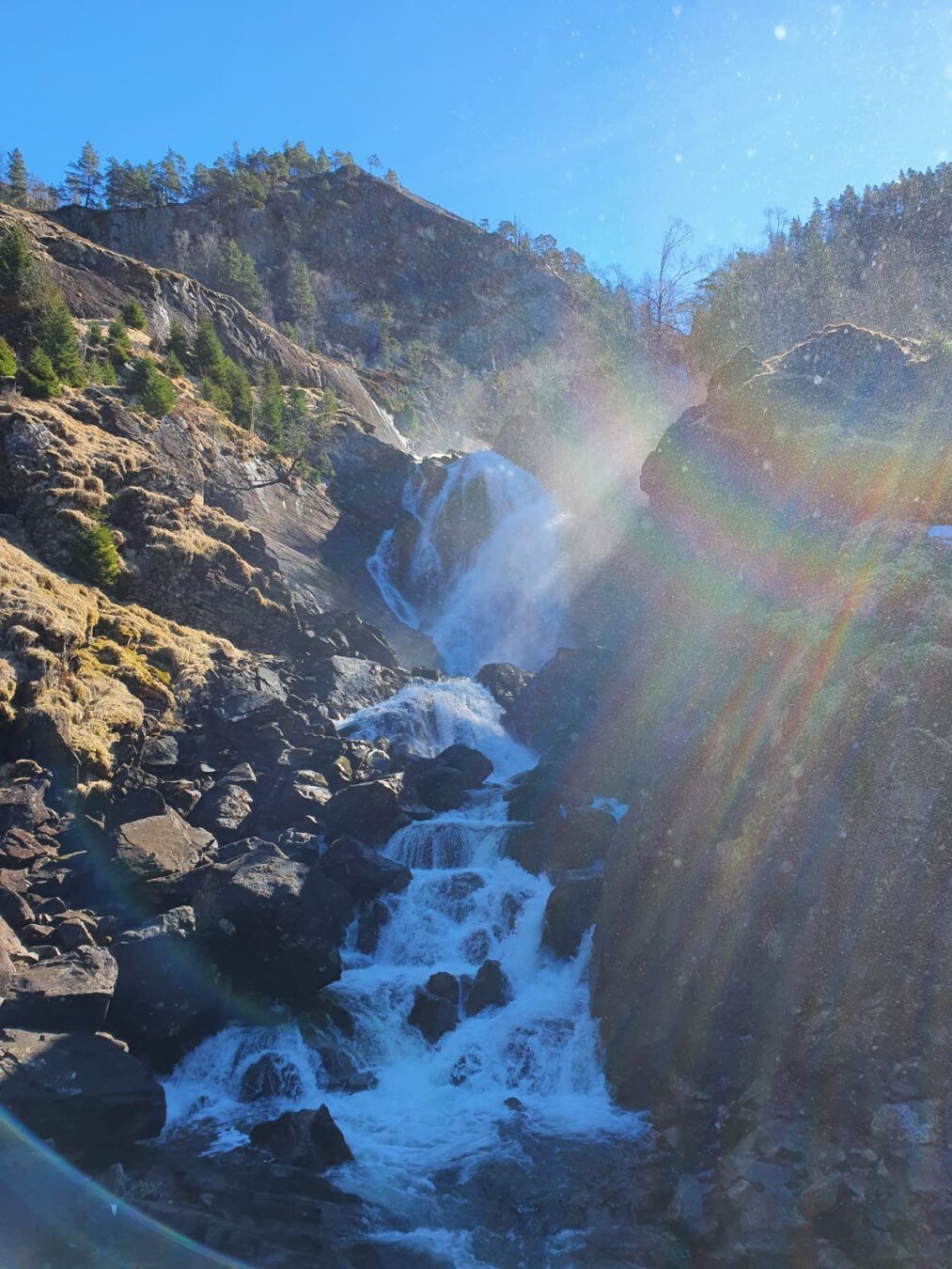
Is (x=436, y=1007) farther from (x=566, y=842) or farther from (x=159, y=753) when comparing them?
(x=159, y=753)

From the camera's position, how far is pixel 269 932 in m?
14.0

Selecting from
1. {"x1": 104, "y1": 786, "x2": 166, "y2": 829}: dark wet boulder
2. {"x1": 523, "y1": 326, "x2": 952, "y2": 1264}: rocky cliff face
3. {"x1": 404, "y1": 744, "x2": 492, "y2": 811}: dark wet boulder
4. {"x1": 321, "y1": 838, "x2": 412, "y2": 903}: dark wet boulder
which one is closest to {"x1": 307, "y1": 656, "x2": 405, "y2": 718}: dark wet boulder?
{"x1": 404, "y1": 744, "x2": 492, "y2": 811}: dark wet boulder

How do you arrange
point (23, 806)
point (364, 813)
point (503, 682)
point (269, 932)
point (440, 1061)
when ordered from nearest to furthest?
1. point (440, 1061)
2. point (269, 932)
3. point (23, 806)
4. point (364, 813)
5. point (503, 682)

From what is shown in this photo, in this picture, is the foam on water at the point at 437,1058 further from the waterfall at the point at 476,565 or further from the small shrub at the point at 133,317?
the small shrub at the point at 133,317

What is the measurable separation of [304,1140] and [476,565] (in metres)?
32.5

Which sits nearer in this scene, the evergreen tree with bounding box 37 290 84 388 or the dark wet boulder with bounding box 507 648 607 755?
the dark wet boulder with bounding box 507 648 607 755

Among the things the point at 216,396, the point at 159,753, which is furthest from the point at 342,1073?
the point at 216,396

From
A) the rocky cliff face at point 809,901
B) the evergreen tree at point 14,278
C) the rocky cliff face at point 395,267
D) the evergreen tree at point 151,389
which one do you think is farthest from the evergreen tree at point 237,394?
the rocky cliff face at point 395,267

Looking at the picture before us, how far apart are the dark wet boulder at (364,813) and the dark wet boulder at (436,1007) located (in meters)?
5.07

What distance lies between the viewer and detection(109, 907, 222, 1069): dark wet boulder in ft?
40.9

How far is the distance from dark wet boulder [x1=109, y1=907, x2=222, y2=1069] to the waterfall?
75.7ft

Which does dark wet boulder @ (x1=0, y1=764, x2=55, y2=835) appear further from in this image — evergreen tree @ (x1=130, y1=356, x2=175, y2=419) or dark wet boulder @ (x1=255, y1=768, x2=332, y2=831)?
evergreen tree @ (x1=130, y1=356, x2=175, y2=419)

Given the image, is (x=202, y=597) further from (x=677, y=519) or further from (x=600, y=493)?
(x=600, y=493)

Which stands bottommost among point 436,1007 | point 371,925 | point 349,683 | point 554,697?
point 436,1007
